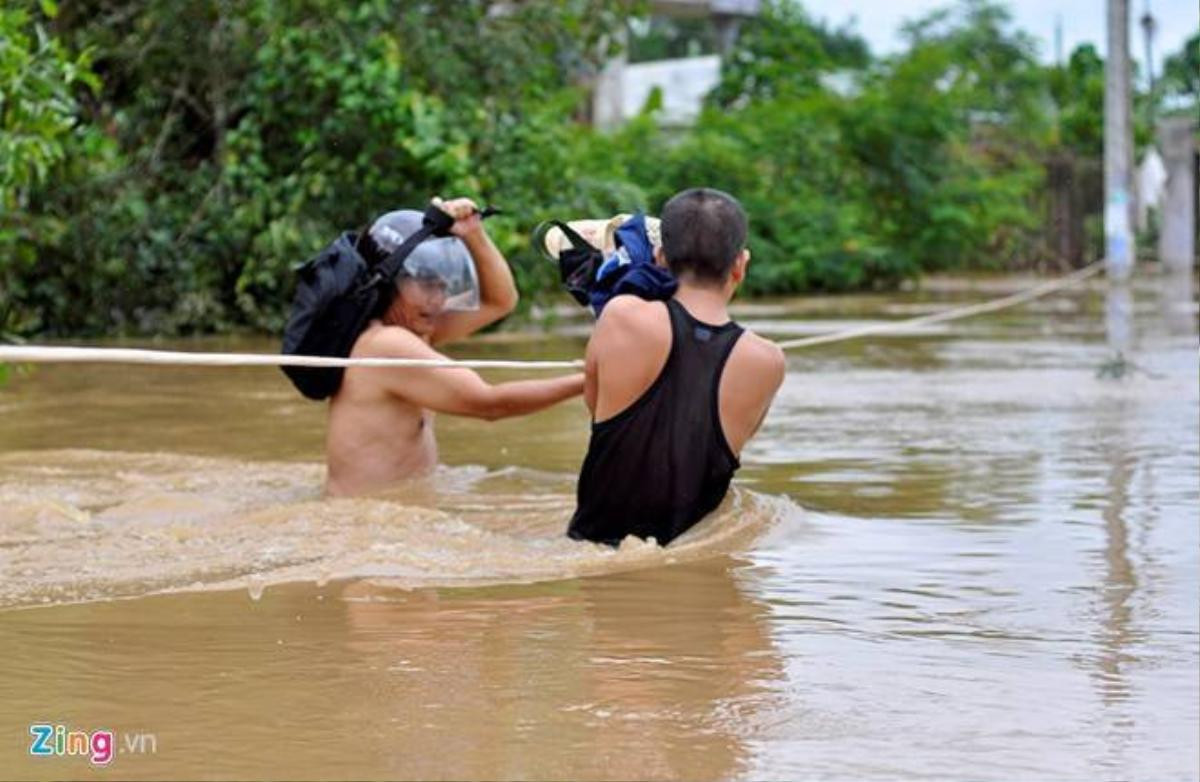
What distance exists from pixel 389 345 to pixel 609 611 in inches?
78.8

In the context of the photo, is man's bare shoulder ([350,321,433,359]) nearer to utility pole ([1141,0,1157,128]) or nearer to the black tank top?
the black tank top

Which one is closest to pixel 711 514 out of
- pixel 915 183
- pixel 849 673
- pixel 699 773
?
pixel 849 673

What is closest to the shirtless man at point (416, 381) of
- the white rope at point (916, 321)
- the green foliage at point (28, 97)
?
the white rope at point (916, 321)

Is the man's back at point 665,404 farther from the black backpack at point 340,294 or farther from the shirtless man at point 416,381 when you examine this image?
the black backpack at point 340,294

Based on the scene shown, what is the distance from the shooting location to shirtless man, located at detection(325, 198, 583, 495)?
24.3 feet

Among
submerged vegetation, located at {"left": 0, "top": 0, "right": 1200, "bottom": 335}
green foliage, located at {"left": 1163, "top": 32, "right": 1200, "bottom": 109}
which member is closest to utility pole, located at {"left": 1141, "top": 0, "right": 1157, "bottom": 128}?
green foliage, located at {"left": 1163, "top": 32, "right": 1200, "bottom": 109}

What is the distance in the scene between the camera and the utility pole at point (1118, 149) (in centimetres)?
2762

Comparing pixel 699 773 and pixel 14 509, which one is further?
pixel 14 509

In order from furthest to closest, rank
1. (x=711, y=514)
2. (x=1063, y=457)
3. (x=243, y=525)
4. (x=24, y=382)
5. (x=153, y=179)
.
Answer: (x=153, y=179)
(x=24, y=382)
(x=1063, y=457)
(x=243, y=525)
(x=711, y=514)

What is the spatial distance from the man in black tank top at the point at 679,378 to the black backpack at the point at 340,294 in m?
1.16

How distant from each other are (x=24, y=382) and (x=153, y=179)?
182 inches

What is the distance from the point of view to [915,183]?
3023cm

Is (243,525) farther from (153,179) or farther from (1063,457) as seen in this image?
(153,179)

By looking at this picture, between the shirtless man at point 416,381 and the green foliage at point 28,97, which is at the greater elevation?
the green foliage at point 28,97
